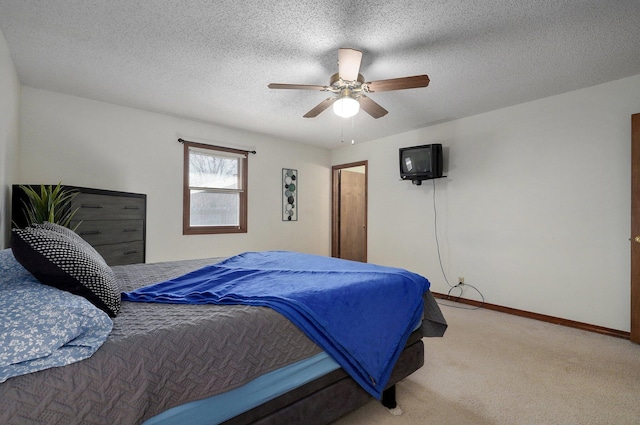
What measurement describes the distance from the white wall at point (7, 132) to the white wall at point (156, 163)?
240 mm

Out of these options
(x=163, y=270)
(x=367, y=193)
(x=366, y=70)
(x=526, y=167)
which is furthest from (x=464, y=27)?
(x=367, y=193)

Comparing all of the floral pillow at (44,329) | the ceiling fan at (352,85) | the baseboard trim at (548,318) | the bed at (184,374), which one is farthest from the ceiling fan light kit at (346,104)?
the baseboard trim at (548,318)

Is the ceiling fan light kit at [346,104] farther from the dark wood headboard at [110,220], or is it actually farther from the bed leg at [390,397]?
the dark wood headboard at [110,220]

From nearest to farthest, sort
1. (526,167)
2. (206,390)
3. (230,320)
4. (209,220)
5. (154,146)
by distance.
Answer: (206,390) → (230,320) → (526,167) → (154,146) → (209,220)

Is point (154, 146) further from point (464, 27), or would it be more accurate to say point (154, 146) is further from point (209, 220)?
point (464, 27)

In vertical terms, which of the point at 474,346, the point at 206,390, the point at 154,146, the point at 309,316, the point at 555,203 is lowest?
the point at 474,346

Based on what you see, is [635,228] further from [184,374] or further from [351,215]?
[351,215]

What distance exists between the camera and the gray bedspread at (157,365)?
781mm

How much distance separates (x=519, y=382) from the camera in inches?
79.4

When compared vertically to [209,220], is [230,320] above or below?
below

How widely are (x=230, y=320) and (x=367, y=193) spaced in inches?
165

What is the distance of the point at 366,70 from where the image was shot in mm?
2666

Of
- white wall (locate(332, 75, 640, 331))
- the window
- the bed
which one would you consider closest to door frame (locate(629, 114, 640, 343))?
white wall (locate(332, 75, 640, 331))

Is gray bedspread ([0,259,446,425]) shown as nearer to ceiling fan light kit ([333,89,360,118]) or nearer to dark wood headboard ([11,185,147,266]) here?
ceiling fan light kit ([333,89,360,118])
